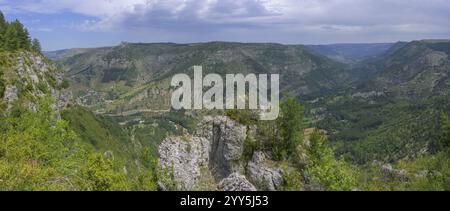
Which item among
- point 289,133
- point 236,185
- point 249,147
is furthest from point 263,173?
point 236,185

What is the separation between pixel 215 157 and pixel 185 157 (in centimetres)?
1334

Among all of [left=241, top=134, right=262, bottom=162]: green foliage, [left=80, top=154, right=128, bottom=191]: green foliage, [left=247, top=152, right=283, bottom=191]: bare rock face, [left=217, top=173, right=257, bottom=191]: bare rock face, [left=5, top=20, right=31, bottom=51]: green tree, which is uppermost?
[left=5, top=20, right=31, bottom=51]: green tree

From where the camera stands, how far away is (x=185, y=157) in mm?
79438

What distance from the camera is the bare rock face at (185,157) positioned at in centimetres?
7412

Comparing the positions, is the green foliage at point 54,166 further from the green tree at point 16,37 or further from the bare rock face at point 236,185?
the green tree at point 16,37

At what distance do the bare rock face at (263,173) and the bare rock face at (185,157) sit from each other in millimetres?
9574

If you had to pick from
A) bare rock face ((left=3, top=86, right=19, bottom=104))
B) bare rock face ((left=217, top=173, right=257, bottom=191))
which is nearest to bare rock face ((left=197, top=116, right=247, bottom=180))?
bare rock face ((left=217, top=173, right=257, bottom=191))

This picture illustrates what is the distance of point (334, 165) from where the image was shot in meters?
65.0

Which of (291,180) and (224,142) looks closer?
(291,180)

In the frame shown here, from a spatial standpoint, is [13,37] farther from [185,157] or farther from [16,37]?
[185,157]

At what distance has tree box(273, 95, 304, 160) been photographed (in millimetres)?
85562

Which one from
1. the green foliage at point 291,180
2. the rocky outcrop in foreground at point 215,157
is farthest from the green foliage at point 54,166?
the green foliage at point 291,180

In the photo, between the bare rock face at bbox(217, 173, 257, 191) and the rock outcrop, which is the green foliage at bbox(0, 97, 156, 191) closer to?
the bare rock face at bbox(217, 173, 257, 191)
